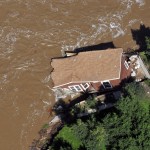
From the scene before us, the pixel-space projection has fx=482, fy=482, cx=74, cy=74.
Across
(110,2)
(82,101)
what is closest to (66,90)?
(82,101)

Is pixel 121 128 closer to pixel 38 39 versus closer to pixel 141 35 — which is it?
pixel 141 35

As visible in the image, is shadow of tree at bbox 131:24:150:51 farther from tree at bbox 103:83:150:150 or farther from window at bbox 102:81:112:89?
tree at bbox 103:83:150:150

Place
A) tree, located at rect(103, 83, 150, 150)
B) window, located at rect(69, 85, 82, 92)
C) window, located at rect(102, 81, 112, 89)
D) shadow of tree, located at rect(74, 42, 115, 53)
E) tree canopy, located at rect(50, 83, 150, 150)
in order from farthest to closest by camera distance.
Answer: shadow of tree, located at rect(74, 42, 115, 53)
window, located at rect(69, 85, 82, 92)
window, located at rect(102, 81, 112, 89)
tree, located at rect(103, 83, 150, 150)
tree canopy, located at rect(50, 83, 150, 150)

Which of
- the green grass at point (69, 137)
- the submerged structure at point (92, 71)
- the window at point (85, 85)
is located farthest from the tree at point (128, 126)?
the window at point (85, 85)

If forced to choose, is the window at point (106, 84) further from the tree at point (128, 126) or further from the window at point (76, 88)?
the tree at point (128, 126)

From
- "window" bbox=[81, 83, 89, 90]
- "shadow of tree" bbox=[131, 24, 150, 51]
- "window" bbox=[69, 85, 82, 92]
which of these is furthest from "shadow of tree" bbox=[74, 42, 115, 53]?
"window" bbox=[81, 83, 89, 90]

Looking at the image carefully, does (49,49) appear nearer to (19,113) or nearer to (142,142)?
Answer: (19,113)
